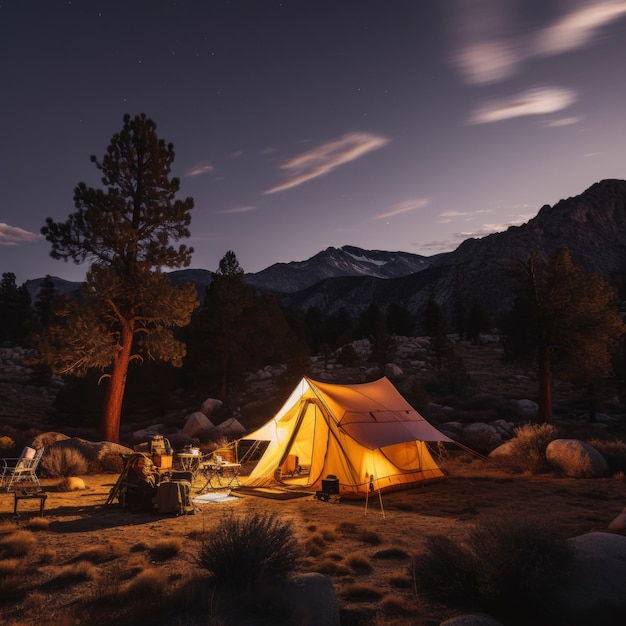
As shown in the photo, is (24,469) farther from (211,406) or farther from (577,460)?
(211,406)

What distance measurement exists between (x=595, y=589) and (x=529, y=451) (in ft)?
38.5

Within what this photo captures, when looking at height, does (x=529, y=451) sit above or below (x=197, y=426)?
below

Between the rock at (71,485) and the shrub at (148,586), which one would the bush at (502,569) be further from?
the rock at (71,485)

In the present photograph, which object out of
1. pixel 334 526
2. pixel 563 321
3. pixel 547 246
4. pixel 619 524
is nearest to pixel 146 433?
pixel 334 526

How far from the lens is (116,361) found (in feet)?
65.0

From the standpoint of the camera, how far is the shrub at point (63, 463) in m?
15.4

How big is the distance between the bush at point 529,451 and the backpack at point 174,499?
389 inches

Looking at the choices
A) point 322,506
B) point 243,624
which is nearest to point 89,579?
point 243,624

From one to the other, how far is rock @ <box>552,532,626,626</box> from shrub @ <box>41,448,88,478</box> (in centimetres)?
1423

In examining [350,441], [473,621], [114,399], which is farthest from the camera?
[114,399]

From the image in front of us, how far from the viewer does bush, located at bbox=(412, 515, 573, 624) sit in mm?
5020

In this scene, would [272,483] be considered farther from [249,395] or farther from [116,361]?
[249,395]

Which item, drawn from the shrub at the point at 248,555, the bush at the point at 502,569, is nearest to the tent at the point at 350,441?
the bush at the point at 502,569

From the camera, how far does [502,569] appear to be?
522 centimetres
